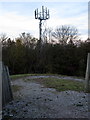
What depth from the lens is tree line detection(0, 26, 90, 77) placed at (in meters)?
15.5

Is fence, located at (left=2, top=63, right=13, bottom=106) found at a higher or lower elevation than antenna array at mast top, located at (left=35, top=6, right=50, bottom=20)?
lower

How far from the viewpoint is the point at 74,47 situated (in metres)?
15.8

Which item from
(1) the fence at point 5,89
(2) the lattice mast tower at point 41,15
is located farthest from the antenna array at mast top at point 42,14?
(1) the fence at point 5,89

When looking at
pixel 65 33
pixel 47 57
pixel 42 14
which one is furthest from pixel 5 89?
pixel 42 14

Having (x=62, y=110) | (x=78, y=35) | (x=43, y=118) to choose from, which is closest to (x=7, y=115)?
(x=43, y=118)

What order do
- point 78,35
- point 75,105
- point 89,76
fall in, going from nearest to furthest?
point 75,105 → point 89,76 → point 78,35

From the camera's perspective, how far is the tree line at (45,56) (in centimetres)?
1553

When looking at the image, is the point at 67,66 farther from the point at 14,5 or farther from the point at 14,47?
the point at 14,5

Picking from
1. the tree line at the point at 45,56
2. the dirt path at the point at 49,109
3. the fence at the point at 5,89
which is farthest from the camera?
the tree line at the point at 45,56

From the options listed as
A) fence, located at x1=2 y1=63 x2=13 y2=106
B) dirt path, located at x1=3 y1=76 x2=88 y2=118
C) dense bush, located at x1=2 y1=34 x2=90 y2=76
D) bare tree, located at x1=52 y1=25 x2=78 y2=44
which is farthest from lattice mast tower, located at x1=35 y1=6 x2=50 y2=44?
dirt path, located at x1=3 y1=76 x2=88 y2=118

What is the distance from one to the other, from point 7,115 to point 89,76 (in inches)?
169

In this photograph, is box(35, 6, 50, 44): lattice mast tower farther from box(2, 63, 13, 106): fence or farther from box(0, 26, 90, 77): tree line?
box(2, 63, 13, 106): fence

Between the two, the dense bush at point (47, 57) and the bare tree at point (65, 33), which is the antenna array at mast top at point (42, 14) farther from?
the dense bush at point (47, 57)

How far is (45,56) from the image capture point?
15992 millimetres
